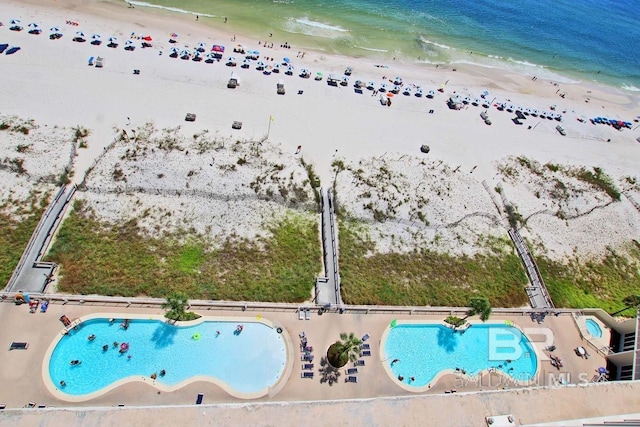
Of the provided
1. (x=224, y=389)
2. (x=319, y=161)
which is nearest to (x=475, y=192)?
(x=319, y=161)

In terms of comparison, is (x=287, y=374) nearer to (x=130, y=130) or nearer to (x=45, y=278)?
(x=45, y=278)

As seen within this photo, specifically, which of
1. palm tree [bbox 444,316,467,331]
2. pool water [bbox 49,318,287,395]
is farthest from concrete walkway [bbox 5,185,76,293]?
palm tree [bbox 444,316,467,331]

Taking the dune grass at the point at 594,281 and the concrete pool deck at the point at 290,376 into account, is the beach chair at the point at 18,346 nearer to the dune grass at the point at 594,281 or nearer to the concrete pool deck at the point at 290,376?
the concrete pool deck at the point at 290,376

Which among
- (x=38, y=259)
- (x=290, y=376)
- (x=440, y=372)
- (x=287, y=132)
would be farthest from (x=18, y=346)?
(x=287, y=132)

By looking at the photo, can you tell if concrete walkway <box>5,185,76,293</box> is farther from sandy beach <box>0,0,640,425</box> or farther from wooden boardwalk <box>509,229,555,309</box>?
wooden boardwalk <box>509,229,555,309</box>

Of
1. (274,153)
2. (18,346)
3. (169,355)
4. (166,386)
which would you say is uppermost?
(274,153)

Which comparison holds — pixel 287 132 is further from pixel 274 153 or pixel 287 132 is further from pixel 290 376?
pixel 290 376
